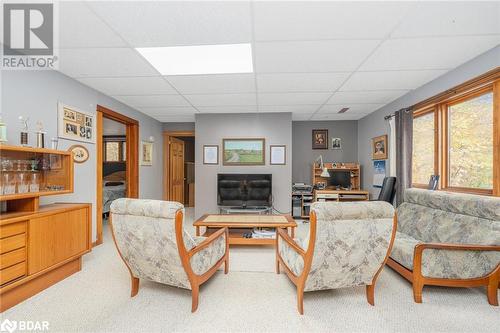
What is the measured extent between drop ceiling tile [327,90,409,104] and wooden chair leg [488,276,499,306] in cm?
272

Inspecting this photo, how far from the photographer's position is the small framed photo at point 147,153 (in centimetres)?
498

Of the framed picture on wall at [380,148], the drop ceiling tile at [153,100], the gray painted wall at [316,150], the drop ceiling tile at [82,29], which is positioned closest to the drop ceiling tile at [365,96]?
the framed picture on wall at [380,148]

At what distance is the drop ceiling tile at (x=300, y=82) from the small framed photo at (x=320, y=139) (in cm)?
238

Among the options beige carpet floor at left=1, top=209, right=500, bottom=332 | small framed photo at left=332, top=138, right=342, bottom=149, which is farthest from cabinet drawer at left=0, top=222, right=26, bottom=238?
small framed photo at left=332, top=138, right=342, bottom=149

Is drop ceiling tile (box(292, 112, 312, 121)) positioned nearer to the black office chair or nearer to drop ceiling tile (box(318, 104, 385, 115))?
drop ceiling tile (box(318, 104, 385, 115))

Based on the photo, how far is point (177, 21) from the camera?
1.92 m

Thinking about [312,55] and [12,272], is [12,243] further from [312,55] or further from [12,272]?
[312,55]

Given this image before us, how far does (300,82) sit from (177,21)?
6.11ft

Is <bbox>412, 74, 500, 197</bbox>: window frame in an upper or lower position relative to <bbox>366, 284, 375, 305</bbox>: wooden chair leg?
upper

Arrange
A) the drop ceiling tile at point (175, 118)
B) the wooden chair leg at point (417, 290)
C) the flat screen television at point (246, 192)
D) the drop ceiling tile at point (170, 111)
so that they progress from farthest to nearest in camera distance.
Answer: the drop ceiling tile at point (175, 118) < the flat screen television at point (246, 192) < the drop ceiling tile at point (170, 111) < the wooden chair leg at point (417, 290)

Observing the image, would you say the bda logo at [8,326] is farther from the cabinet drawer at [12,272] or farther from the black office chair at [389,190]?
the black office chair at [389,190]

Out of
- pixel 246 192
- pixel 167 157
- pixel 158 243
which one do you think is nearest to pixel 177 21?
pixel 158 243

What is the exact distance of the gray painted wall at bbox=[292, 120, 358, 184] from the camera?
5.82 metres

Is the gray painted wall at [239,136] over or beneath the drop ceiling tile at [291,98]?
beneath
